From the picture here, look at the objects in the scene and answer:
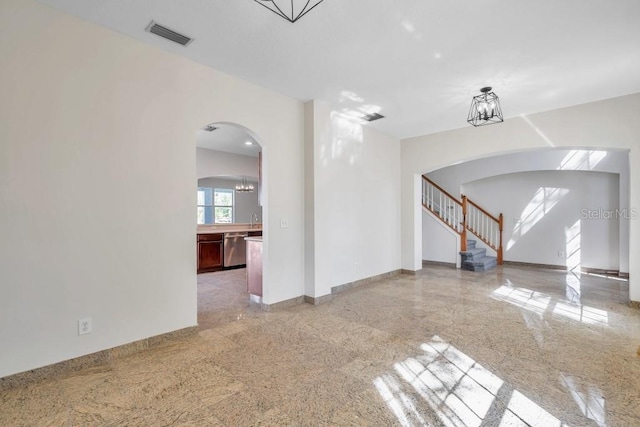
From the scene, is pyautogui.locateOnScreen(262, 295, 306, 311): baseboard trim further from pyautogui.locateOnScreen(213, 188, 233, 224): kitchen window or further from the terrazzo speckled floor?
pyautogui.locateOnScreen(213, 188, 233, 224): kitchen window

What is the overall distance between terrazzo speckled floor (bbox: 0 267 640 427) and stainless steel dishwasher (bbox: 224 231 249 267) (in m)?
3.02

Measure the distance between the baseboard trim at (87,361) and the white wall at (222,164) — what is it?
15.1 feet

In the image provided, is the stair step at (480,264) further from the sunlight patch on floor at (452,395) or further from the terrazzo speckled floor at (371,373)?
the sunlight patch on floor at (452,395)

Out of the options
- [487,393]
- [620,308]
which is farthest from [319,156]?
A: [620,308]

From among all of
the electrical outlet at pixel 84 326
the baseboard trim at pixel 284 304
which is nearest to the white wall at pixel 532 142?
the baseboard trim at pixel 284 304

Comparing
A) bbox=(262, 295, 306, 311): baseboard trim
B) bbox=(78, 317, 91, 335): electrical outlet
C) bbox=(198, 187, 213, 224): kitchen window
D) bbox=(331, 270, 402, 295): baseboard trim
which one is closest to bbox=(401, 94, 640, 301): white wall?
bbox=(331, 270, 402, 295): baseboard trim

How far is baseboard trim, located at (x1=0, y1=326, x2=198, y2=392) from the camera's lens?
2.24 m

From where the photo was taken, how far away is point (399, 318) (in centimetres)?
371

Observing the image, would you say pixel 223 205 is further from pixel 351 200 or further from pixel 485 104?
pixel 485 104

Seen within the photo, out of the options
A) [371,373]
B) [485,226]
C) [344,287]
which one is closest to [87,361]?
[371,373]

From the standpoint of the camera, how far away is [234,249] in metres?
7.21

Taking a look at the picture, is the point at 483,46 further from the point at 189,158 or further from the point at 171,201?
the point at 171,201

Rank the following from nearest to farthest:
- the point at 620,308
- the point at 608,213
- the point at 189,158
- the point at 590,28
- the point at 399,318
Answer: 1. the point at 590,28
2. the point at 189,158
3. the point at 399,318
4. the point at 620,308
5. the point at 608,213

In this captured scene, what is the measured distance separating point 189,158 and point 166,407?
2296 millimetres
